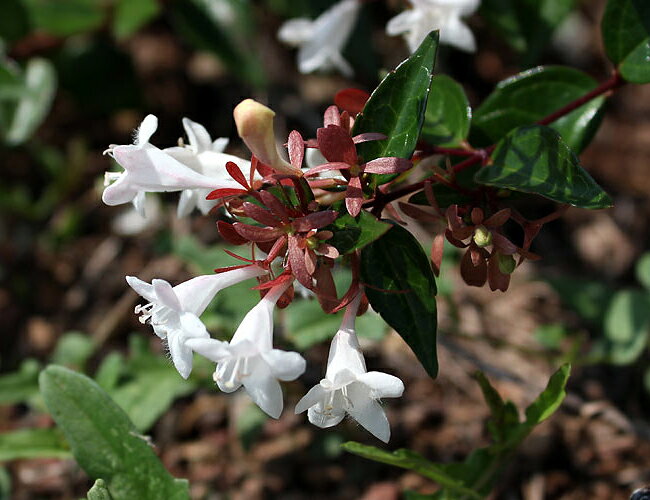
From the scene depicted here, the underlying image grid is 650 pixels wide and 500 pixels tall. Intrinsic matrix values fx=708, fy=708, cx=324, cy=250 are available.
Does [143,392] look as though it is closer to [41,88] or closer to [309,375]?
[309,375]

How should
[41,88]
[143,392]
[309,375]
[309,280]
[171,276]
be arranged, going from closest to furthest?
[309,280] < [143,392] < [309,375] < [41,88] < [171,276]

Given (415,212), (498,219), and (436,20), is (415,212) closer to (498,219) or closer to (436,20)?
(498,219)

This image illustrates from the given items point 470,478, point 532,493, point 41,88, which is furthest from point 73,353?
point 532,493

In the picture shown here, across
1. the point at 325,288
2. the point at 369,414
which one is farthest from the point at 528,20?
the point at 369,414

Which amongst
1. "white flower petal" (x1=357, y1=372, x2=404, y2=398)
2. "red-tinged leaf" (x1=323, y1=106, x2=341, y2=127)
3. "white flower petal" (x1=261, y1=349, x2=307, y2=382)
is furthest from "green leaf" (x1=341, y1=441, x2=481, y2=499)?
"red-tinged leaf" (x1=323, y1=106, x2=341, y2=127)

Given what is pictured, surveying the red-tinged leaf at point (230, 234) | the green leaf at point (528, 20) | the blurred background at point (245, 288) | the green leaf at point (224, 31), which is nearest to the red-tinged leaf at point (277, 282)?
the red-tinged leaf at point (230, 234)

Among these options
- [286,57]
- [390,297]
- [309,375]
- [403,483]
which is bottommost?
[403,483]
